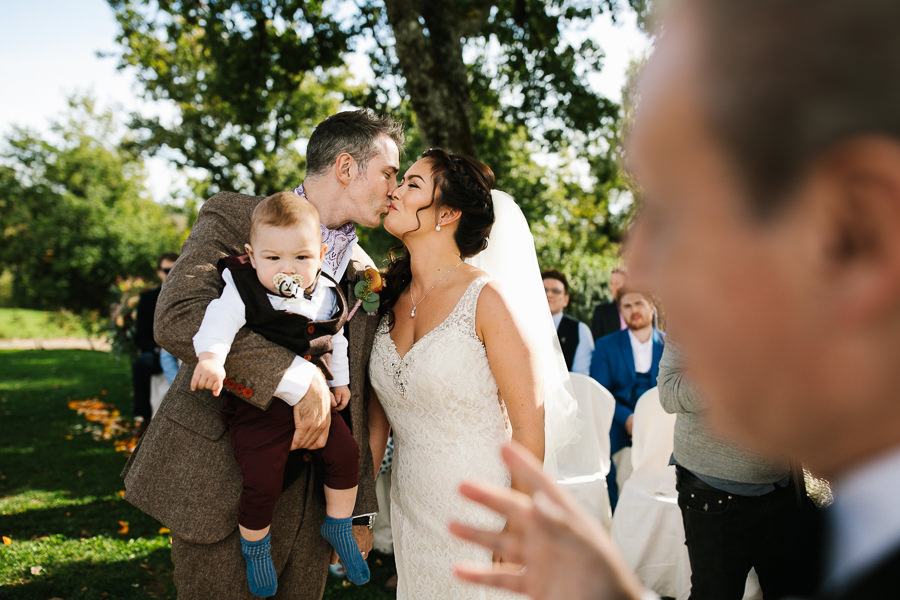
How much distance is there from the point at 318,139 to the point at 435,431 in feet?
4.88

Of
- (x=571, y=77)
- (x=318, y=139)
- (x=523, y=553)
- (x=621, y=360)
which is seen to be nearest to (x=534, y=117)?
(x=571, y=77)

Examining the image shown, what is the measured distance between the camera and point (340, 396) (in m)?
2.53

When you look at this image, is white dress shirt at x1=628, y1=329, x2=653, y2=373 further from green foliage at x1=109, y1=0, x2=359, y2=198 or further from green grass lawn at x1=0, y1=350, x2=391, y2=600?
green foliage at x1=109, y1=0, x2=359, y2=198

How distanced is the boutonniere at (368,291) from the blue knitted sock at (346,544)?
0.86 meters

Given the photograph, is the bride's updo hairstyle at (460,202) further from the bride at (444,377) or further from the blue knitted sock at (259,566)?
the blue knitted sock at (259,566)

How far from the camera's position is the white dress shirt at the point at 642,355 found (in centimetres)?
559

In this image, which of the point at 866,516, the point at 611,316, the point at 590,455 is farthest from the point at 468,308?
the point at 611,316

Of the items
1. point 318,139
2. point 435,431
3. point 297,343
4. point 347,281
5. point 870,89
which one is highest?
point 318,139

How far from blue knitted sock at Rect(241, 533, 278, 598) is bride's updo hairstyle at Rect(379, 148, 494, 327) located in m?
1.15

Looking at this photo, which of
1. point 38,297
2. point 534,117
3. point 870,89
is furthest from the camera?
point 38,297

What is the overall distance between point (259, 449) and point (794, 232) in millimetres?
2072

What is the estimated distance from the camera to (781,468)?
2.63 m

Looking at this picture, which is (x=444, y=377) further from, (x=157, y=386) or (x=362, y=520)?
(x=157, y=386)

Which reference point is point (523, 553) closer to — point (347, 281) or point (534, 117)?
point (347, 281)
